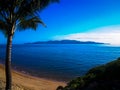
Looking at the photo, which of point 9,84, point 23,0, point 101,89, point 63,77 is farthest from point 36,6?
point 63,77

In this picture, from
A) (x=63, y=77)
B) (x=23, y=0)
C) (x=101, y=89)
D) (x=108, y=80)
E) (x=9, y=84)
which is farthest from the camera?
(x=63, y=77)

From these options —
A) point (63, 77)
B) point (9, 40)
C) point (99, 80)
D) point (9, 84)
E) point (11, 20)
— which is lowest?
point (63, 77)

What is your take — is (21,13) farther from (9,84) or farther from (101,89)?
(101,89)

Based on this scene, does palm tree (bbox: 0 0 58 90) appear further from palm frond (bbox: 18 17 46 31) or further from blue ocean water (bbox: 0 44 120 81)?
blue ocean water (bbox: 0 44 120 81)

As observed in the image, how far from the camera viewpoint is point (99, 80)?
9.73m

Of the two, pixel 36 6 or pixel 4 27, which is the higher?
pixel 36 6

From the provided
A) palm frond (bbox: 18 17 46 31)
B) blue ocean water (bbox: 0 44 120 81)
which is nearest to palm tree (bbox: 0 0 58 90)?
palm frond (bbox: 18 17 46 31)

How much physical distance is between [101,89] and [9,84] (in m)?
8.53

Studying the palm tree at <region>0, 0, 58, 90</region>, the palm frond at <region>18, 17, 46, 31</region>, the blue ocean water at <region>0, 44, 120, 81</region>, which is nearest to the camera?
the palm tree at <region>0, 0, 58, 90</region>

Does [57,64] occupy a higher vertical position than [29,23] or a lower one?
lower

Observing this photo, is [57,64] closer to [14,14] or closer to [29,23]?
[29,23]

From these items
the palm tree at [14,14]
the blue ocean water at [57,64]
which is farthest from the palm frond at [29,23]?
the blue ocean water at [57,64]

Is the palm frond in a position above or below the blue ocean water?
above

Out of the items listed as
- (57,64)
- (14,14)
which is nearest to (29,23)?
(14,14)
